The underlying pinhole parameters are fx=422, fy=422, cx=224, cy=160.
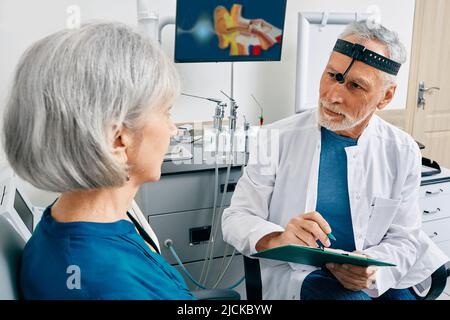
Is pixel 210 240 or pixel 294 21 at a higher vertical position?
pixel 294 21

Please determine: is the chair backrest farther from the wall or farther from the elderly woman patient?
the wall

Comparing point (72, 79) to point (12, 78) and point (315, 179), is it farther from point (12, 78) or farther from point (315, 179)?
point (315, 179)

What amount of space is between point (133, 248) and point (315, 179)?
86cm

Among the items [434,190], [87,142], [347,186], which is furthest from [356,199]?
[87,142]

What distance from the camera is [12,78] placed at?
2.24ft

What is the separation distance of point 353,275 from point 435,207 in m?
1.03

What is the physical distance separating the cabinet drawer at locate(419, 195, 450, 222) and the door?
1015mm

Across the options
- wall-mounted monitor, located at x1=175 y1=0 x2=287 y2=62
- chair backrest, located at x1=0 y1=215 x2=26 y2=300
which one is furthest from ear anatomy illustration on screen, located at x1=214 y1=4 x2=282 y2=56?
chair backrest, located at x1=0 y1=215 x2=26 y2=300

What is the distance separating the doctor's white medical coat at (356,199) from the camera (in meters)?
1.42

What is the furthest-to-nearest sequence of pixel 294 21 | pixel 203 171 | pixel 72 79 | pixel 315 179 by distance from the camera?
pixel 294 21, pixel 203 171, pixel 315 179, pixel 72 79

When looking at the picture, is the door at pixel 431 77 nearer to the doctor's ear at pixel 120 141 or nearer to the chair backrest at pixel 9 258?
the doctor's ear at pixel 120 141

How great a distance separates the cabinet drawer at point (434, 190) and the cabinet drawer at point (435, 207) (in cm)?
2
